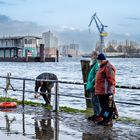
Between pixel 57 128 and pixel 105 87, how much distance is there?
161 cm

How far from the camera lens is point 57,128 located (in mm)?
11133

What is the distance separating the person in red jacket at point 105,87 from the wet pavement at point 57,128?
0.36 m

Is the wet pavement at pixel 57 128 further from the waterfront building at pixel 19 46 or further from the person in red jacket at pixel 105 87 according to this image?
the waterfront building at pixel 19 46

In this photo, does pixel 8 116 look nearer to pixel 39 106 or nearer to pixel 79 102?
pixel 39 106

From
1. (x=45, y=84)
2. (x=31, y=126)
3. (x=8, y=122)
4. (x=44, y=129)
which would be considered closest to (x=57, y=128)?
(x=44, y=129)

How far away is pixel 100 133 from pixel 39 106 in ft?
19.2

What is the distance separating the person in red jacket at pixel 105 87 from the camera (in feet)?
37.3

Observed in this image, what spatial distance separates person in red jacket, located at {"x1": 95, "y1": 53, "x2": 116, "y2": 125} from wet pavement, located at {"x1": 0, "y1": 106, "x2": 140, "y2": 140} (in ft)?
1.18

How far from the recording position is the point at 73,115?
13.8 metres

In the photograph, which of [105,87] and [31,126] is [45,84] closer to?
[31,126]

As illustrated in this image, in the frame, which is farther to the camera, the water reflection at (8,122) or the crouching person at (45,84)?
the crouching person at (45,84)

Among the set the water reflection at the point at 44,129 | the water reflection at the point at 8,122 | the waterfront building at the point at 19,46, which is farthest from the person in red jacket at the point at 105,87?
the waterfront building at the point at 19,46

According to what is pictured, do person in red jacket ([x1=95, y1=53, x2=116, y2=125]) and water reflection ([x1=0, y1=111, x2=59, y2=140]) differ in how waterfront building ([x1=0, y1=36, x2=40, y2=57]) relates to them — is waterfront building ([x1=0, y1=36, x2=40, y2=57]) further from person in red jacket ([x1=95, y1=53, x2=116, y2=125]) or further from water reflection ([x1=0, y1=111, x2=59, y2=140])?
person in red jacket ([x1=95, y1=53, x2=116, y2=125])

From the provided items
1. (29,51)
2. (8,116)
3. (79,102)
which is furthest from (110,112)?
(29,51)
